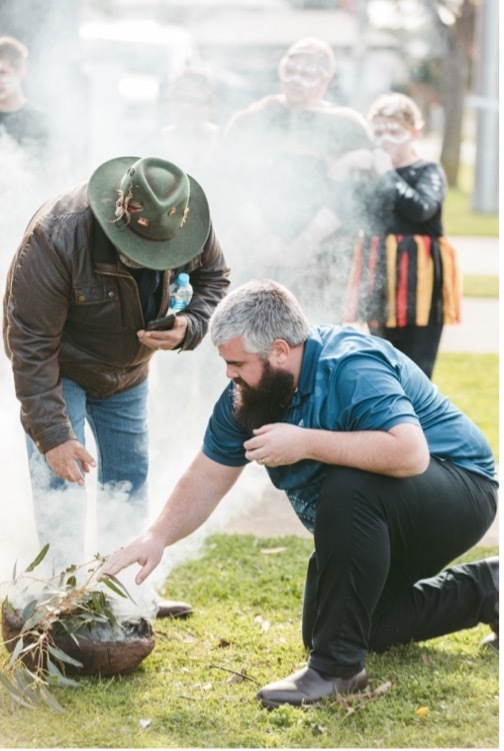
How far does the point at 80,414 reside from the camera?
3.52m

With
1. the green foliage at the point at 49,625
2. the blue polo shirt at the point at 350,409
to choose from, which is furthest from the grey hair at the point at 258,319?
the green foliage at the point at 49,625

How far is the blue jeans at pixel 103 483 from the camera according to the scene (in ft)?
11.3

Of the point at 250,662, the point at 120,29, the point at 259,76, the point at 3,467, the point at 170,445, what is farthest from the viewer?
the point at 120,29

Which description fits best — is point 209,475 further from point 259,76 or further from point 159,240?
point 259,76

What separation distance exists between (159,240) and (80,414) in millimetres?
672

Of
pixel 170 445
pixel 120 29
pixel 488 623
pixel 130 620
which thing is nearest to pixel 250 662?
pixel 130 620

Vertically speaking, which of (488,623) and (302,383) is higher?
(302,383)

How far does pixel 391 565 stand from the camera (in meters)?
3.37

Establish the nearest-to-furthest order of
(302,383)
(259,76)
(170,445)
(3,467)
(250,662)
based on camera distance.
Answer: (302,383), (250,662), (3,467), (170,445), (259,76)

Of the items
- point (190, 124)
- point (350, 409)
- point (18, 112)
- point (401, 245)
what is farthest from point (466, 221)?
point (350, 409)

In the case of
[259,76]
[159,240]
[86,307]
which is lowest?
[86,307]

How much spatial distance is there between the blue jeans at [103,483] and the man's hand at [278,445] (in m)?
0.72

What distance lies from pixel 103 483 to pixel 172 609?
1.59 ft

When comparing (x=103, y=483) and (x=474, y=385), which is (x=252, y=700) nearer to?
(x=103, y=483)
